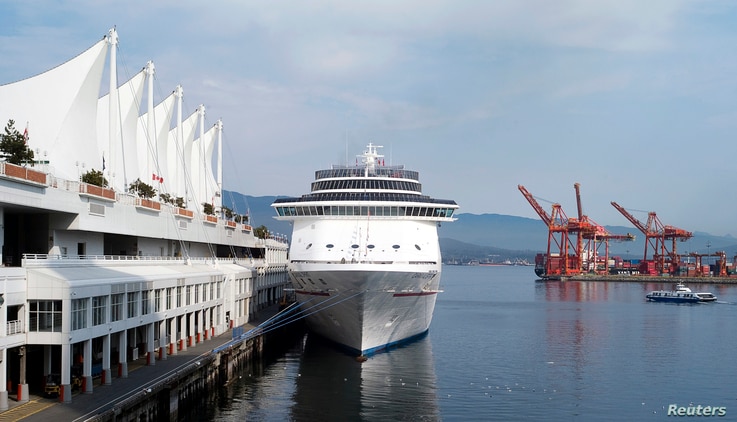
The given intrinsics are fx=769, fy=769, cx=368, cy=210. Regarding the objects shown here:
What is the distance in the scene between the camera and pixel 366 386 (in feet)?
127

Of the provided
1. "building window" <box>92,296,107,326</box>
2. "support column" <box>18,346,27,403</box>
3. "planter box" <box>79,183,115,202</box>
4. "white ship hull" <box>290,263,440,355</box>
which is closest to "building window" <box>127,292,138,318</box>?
"building window" <box>92,296,107,326</box>

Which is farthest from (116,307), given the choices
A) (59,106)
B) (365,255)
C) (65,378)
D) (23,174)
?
(365,255)

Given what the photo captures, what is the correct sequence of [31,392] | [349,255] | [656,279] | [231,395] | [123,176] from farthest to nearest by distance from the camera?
[656,279], [123,176], [349,255], [231,395], [31,392]

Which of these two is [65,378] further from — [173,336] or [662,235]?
[662,235]

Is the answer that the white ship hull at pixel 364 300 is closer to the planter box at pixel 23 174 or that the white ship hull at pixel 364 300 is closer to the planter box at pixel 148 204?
the planter box at pixel 148 204

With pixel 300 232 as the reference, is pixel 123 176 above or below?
above

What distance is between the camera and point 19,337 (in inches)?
994

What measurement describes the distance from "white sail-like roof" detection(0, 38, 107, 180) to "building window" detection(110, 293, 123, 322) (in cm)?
1487

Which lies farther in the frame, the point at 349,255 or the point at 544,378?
the point at 349,255

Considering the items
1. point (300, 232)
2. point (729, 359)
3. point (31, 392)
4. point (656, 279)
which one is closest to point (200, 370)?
point (31, 392)

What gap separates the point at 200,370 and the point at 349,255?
14.5 metres

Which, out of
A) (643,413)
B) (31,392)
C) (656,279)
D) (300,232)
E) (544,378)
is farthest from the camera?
(656,279)

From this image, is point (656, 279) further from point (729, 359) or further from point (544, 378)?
point (544, 378)

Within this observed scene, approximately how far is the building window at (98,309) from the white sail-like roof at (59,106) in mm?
16134
